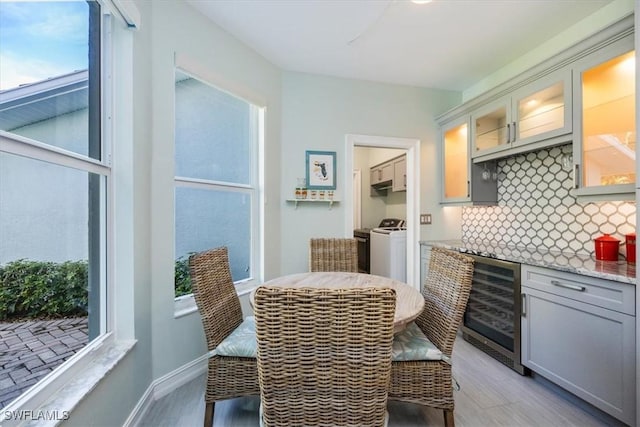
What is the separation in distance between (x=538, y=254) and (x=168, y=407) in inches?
114

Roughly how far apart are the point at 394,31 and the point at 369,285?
202 cm

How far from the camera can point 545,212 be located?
244 centimetres

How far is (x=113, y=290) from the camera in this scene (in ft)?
5.15

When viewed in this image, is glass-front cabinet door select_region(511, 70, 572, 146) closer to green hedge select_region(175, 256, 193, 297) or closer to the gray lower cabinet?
the gray lower cabinet

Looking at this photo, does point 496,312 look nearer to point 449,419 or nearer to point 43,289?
point 449,419

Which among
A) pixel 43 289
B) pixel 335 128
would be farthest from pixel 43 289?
pixel 335 128

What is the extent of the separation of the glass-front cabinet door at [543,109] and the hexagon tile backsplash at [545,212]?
1.00 feet

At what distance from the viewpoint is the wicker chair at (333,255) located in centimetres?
268

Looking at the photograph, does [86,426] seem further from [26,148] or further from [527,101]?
[527,101]

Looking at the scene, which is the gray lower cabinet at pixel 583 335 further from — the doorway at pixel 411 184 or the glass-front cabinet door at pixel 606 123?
the doorway at pixel 411 184

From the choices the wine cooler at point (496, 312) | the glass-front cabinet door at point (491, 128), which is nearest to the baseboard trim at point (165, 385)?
the wine cooler at point (496, 312)

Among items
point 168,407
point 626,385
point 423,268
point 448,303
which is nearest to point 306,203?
point 423,268

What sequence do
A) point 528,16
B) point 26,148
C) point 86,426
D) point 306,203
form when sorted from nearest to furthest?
point 26,148, point 86,426, point 528,16, point 306,203

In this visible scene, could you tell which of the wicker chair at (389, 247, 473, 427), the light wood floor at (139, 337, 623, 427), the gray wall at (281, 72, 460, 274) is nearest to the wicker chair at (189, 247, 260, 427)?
the light wood floor at (139, 337, 623, 427)
